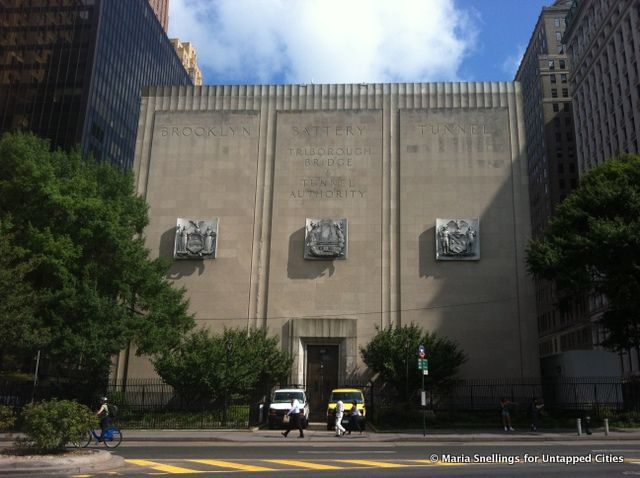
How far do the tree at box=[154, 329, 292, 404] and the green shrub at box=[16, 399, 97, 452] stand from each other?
16.4 metres

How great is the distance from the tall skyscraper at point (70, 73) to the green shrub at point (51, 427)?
71776 millimetres

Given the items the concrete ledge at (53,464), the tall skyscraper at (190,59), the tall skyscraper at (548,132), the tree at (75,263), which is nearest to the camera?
the concrete ledge at (53,464)

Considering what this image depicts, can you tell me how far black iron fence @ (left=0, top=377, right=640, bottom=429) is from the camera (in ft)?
105

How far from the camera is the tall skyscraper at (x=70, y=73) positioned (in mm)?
A: 84188

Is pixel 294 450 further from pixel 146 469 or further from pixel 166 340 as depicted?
pixel 166 340

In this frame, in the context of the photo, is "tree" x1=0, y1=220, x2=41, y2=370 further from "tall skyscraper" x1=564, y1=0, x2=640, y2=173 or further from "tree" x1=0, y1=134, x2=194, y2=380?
"tall skyscraper" x1=564, y1=0, x2=640, y2=173

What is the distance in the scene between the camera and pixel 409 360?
111 feet

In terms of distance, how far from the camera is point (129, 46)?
97.1 m

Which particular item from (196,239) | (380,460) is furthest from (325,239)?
(380,460)

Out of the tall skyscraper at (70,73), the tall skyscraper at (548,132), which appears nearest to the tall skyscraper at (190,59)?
the tall skyscraper at (70,73)

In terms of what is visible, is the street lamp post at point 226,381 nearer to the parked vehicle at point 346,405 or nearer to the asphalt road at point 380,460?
the parked vehicle at point 346,405

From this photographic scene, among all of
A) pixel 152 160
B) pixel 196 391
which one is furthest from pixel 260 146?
pixel 196 391

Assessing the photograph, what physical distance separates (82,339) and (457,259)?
24245 millimetres

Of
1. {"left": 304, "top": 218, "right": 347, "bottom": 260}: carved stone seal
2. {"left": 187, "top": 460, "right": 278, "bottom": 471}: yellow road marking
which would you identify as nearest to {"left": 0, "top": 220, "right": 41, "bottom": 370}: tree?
{"left": 187, "top": 460, "right": 278, "bottom": 471}: yellow road marking
